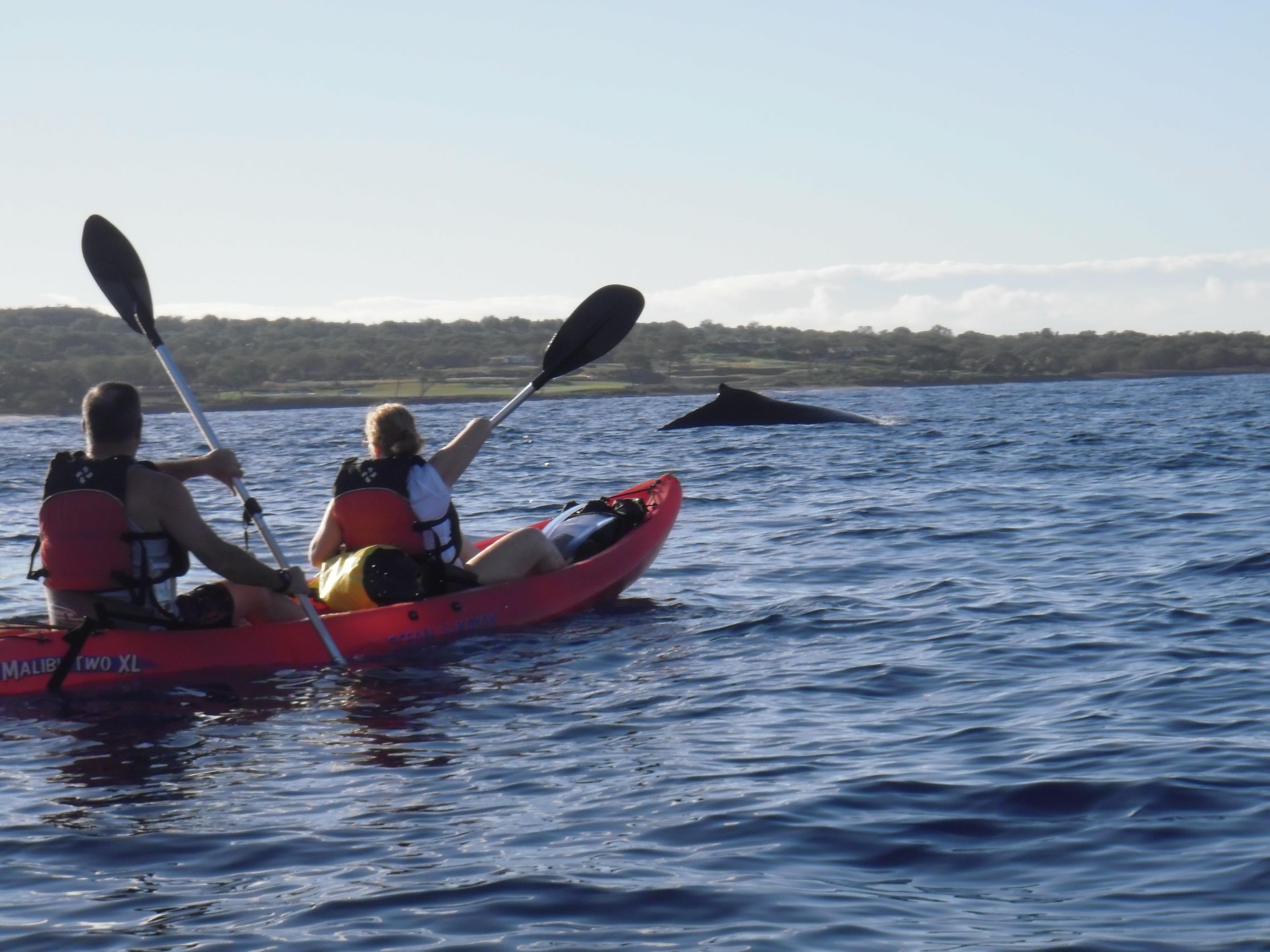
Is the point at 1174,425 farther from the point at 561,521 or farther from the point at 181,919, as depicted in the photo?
the point at 181,919

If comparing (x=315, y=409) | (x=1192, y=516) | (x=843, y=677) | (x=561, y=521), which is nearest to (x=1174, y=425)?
(x=1192, y=516)

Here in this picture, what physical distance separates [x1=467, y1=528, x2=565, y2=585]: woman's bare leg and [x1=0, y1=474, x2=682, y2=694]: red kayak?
110 millimetres

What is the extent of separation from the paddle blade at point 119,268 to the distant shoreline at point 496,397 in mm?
68934

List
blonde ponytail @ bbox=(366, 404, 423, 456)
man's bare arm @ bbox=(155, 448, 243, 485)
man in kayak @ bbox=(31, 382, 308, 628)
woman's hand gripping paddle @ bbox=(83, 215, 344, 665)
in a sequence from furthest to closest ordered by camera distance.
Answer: woman's hand gripping paddle @ bbox=(83, 215, 344, 665) → blonde ponytail @ bbox=(366, 404, 423, 456) → man's bare arm @ bbox=(155, 448, 243, 485) → man in kayak @ bbox=(31, 382, 308, 628)

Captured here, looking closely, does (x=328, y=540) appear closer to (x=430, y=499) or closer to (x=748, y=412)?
(x=430, y=499)

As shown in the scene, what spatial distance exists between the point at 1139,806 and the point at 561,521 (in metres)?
6.43

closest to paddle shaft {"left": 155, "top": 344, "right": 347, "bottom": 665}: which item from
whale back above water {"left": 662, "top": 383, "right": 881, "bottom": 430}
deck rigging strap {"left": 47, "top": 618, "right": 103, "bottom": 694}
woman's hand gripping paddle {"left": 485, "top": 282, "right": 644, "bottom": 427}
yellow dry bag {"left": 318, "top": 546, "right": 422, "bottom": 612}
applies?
yellow dry bag {"left": 318, "top": 546, "right": 422, "bottom": 612}

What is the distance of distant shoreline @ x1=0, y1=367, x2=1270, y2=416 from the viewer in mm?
87812

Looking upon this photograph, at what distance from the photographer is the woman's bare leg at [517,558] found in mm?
9391

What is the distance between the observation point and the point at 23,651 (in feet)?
24.6

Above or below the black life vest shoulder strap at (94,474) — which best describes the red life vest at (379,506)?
below

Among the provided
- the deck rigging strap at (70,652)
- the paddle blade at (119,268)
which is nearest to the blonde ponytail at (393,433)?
the deck rigging strap at (70,652)

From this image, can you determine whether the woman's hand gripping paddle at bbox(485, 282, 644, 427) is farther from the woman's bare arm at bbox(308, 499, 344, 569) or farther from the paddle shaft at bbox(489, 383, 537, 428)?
the woman's bare arm at bbox(308, 499, 344, 569)

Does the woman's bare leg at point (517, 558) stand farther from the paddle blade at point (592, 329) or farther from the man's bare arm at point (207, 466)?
the paddle blade at point (592, 329)
